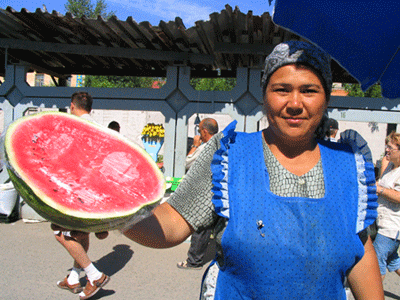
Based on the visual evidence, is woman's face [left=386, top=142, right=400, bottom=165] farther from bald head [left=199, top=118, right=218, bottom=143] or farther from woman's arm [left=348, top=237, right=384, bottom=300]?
woman's arm [left=348, top=237, right=384, bottom=300]

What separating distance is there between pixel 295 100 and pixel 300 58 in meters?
0.17

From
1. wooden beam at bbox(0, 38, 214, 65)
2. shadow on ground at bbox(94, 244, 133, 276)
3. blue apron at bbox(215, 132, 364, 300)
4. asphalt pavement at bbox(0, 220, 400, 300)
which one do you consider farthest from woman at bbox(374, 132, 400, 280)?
wooden beam at bbox(0, 38, 214, 65)

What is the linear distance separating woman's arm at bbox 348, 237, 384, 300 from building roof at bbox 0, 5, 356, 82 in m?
3.43

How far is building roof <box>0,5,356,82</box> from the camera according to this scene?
15.5 feet

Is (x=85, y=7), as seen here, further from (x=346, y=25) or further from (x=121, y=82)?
(x=346, y=25)

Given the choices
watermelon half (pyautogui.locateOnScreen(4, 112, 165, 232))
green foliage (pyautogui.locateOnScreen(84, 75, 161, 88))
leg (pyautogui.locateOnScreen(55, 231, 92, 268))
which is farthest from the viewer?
green foliage (pyautogui.locateOnScreen(84, 75, 161, 88))

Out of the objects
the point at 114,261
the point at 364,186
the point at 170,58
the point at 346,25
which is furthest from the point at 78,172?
the point at 170,58

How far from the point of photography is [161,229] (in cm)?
135

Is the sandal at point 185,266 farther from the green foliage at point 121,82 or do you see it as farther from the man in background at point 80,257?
the green foliage at point 121,82

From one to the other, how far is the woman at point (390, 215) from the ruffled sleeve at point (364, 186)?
237cm

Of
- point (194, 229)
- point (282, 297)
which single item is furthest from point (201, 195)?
point (282, 297)

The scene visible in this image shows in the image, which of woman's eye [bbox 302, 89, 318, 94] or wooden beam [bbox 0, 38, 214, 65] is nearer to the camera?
woman's eye [bbox 302, 89, 318, 94]

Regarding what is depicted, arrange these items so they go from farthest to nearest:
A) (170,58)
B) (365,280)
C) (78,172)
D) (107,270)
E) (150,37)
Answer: (170,58) < (150,37) < (107,270) < (365,280) < (78,172)

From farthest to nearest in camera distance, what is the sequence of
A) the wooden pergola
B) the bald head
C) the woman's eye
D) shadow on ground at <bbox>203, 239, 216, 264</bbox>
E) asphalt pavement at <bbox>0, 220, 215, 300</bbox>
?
1. shadow on ground at <bbox>203, 239, 216, 264</bbox>
2. the bald head
3. the wooden pergola
4. asphalt pavement at <bbox>0, 220, 215, 300</bbox>
5. the woman's eye
